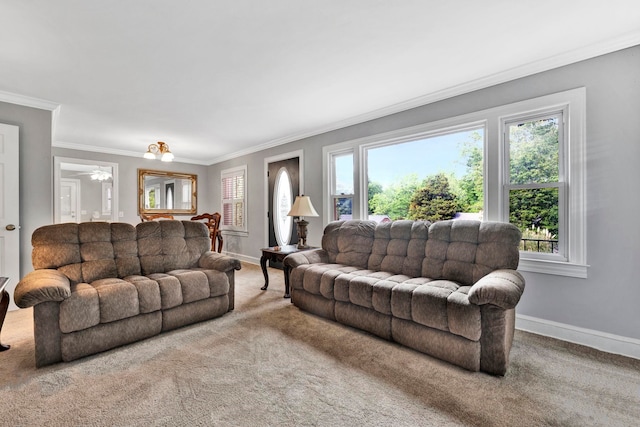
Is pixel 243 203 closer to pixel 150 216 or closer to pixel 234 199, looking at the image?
pixel 234 199

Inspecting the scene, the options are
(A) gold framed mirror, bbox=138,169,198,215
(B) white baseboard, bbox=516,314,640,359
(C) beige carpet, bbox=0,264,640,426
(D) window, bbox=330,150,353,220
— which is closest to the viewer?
(C) beige carpet, bbox=0,264,640,426

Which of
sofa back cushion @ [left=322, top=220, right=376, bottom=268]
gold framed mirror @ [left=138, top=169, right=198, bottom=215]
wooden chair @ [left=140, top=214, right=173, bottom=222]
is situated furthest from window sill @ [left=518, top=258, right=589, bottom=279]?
gold framed mirror @ [left=138, top=169, right=198, bottom=215]

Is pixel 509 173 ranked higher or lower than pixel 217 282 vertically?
higher

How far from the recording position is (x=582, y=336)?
2434 millimetres

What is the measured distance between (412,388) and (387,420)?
351mm

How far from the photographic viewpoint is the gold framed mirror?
6.37 metres

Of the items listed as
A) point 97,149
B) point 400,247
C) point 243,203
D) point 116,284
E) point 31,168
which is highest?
point 97,149

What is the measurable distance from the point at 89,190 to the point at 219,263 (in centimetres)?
584

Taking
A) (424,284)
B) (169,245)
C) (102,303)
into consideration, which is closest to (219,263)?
(169,245)

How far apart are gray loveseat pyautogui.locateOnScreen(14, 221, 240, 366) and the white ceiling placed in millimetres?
1518

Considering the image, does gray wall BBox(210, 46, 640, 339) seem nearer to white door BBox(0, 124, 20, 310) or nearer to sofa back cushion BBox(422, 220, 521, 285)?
sofa back cushion BBox(422, 220, 521, 285)

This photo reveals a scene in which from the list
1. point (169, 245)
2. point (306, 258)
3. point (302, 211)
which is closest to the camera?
point (169, 245)

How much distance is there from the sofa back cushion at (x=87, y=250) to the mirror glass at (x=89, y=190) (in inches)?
145

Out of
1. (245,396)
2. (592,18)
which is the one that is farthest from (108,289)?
(592,18)
